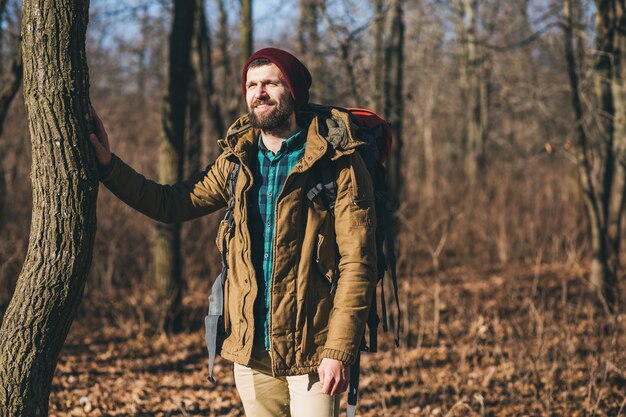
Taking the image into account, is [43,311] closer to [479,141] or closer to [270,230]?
[270,230]

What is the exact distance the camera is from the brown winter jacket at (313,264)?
7.97 ft

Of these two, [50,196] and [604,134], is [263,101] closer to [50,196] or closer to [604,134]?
[50,196]

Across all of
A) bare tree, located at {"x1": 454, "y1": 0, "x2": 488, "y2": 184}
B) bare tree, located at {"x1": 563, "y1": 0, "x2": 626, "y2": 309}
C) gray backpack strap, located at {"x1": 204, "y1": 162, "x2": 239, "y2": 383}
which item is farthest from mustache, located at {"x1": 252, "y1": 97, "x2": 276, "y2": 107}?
bare tree, located at {"x1": 454, "y1": 0, "x2": 488, "y2": 184}

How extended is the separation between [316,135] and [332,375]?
841 millimetres

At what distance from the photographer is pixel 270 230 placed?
8.21 feet

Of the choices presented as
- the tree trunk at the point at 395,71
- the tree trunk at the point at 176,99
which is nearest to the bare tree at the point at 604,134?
the tree trunk at the point at 395,71

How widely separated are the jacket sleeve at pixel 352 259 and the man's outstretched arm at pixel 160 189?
1.81ft

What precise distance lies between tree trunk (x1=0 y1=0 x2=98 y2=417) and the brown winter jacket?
22.6 inches

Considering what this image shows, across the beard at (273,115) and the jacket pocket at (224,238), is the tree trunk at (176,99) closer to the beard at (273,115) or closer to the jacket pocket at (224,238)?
the jacket pocket at (224,238)

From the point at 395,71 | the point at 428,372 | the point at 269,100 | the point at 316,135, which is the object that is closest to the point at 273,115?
the point at 269,100

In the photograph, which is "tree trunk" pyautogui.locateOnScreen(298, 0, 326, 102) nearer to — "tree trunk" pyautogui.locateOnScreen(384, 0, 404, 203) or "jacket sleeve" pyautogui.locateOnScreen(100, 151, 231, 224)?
"tree trunk" pyautogui.locateOnScreen(384, 0, 404, 203)

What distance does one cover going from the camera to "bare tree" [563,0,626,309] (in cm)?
614

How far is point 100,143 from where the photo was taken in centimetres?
263

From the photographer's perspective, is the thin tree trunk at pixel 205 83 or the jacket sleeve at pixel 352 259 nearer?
the jacket sleeve at pixel 352 259
